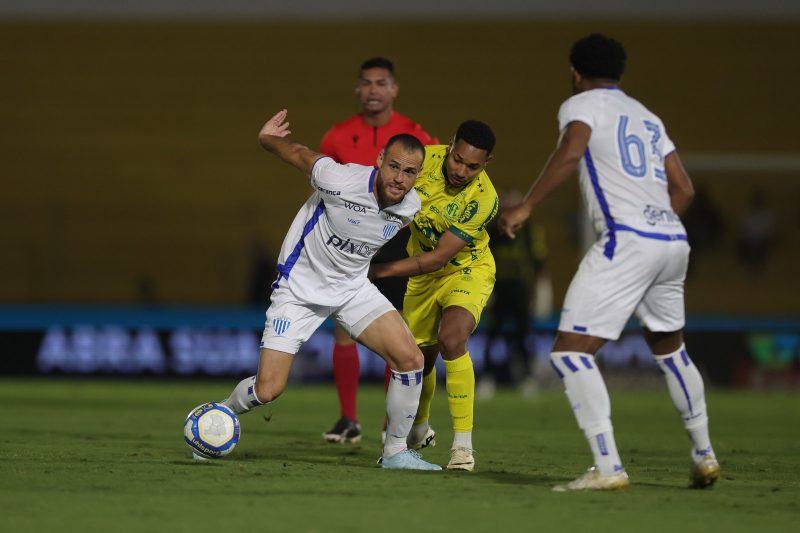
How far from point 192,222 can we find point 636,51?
8.72 m

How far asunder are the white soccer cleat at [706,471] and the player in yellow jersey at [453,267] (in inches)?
49.9

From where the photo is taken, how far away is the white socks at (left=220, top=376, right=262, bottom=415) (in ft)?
22.9

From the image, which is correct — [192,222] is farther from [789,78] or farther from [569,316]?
[569,316]

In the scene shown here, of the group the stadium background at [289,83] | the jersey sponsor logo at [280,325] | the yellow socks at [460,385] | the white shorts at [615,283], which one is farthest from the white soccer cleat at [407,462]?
the stadium background at [289,83]

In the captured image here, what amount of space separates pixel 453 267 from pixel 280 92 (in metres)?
15.9

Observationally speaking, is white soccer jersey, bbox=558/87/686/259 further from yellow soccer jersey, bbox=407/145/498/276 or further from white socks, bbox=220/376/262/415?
white socks, bbox=220/376/262/415

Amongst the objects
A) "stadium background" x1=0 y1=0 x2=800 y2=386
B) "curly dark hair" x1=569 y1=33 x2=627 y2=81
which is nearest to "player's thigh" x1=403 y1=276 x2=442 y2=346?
"curly dark hair" x1=569 y1=33 x2=627 y2=81

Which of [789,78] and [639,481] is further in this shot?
[789,78]

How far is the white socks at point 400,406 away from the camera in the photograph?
270 inches

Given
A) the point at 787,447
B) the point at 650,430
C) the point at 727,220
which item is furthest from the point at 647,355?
the point at 787,447

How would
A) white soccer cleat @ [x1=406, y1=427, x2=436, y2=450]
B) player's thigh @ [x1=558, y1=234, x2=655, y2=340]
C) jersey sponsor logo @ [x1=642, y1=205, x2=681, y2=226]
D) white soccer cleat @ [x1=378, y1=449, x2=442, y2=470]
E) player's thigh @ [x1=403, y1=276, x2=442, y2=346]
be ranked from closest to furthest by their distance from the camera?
player's thigh @ [x1=558, y1=234, x2=655, y2=340] < jersey sponsor logo @ [x1=642, y1=205, x2=681, y2=226] < white soccer cleat @ [x1=378, y1=449, x2=442, y2=470] < player's thigh @ [x1=403, y1=276, x2=442, y2=346] < white soccer cleat @ [x1=406, y1=427, x2=436, y2=450]

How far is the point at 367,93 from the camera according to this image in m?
8.81

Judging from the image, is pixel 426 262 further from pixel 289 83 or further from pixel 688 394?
pixel 289 83

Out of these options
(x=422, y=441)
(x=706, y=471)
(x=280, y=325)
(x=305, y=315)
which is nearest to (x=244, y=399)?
(x=280, y=325)
